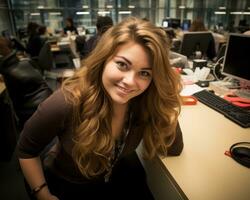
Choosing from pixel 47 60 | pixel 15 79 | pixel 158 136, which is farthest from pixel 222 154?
pixel 47 60

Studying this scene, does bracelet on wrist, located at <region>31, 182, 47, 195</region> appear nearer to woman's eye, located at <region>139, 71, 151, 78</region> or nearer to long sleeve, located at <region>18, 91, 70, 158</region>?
long sleeve, located at <region>18, 91, 70, 158</region>

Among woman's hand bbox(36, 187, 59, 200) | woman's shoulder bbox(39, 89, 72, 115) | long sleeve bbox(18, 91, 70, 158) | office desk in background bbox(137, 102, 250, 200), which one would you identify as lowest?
woman's hand bbox(36, 187, 59, 200)

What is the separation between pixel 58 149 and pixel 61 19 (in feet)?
22.3

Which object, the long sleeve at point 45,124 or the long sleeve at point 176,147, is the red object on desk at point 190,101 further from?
the long sleeve at point 45,124

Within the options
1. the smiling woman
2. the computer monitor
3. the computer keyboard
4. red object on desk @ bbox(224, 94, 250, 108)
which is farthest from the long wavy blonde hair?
the computer monitor

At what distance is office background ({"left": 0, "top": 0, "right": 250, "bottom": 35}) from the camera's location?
6.86 meters

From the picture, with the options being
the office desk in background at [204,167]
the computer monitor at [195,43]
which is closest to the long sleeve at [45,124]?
the office desk in background at [204,167]

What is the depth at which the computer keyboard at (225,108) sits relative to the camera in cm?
134

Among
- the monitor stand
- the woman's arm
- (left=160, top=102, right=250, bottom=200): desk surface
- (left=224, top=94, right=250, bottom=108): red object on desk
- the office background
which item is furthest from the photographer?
the office background

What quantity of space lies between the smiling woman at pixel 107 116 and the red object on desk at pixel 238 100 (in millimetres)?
670

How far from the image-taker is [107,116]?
1041mm

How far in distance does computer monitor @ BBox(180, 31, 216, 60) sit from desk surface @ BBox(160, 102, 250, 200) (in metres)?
1.67

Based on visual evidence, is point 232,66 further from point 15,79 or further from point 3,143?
point 3,143

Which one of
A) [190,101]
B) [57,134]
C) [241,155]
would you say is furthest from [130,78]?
[190,101]
